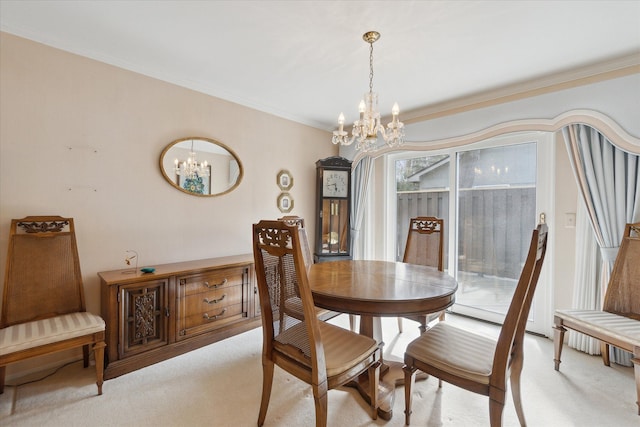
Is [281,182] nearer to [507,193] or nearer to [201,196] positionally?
[201,196]

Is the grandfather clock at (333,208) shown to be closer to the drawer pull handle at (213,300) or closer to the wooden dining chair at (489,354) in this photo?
the drawer pull handle at (213,300)

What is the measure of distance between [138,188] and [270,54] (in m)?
1.68

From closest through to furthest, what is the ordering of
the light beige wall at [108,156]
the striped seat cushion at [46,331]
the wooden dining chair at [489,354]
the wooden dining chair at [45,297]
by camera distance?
the wooden dining chair at [489,354]
the striped seat cushion at [46,331]
the wooden dining chair at [45,297]
the light beige wall at [108,156]

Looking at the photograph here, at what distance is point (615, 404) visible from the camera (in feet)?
6.04

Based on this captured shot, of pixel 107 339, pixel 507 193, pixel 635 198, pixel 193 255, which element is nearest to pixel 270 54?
pixel 193 255

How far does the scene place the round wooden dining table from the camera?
150 cm

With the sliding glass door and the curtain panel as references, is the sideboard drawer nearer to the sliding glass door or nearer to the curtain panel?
the sliding glass door

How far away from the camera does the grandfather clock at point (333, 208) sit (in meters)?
3.99

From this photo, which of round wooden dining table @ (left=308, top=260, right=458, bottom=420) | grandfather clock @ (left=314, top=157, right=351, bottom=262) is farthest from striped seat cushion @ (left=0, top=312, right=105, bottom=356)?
grandfather clock @ (left=314, top=157, right=351, bottom=262)

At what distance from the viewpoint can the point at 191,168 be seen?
2.91 meters

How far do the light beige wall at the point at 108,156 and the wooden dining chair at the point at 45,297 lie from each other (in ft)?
0.47

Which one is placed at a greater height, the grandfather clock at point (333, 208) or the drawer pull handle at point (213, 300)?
the grandfather clock at point (333, 208)

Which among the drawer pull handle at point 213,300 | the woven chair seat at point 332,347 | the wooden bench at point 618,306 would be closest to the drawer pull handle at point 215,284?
the drawer pull handle at point 213,300

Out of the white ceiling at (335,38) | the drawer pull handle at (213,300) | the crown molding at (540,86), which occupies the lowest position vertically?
the drawer pull handle at (213,300)
